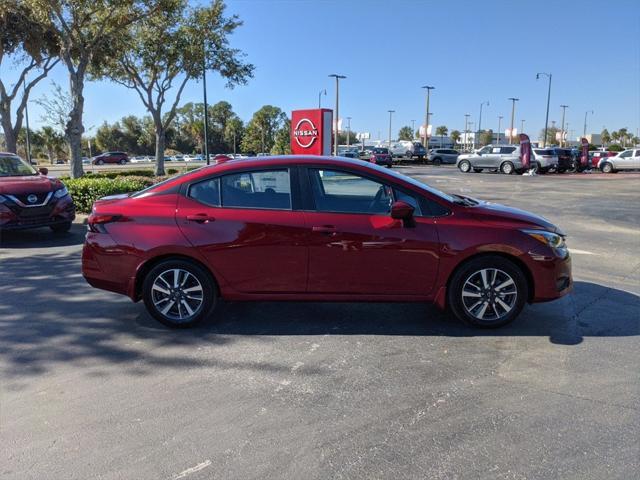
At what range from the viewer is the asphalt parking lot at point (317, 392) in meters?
2.89

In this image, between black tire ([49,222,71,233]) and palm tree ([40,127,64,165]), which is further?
palm tree ([40,127,64,165])

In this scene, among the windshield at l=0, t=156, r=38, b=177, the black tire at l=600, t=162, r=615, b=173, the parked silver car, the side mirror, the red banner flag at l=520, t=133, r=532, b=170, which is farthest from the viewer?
the black tire at l=600, t=162, r=615, b=173

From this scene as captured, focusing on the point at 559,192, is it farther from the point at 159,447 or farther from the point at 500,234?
the point at 159,447

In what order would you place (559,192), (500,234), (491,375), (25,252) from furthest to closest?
(559,192)
(25,252)
(500,234)
(491,375)

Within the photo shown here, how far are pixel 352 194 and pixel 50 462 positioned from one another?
315cm

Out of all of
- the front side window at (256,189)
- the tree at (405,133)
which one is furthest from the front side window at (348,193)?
the tree at (405,133)

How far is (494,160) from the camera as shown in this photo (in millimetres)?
34969

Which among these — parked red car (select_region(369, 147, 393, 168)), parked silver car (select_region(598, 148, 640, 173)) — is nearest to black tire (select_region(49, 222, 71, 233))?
parked red car (select_region(369, 147, 393, 168))

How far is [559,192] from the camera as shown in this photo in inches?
811

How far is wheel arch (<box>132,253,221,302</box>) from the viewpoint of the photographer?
187 inches

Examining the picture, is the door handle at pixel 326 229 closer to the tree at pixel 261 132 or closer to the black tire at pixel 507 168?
the black tire at pixel 507 168

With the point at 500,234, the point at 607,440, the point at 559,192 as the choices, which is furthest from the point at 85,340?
A: the point at 559,192

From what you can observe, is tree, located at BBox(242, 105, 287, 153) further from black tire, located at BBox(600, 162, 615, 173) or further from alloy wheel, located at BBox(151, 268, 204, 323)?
alloy wheel, located at BBox(151, 268, 204, 323)

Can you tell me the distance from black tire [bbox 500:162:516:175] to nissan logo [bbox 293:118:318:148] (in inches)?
799
